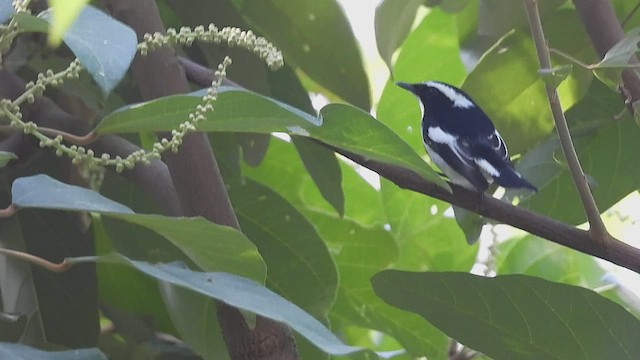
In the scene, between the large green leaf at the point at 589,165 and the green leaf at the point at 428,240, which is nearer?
the large green leaf at the point at 589,165

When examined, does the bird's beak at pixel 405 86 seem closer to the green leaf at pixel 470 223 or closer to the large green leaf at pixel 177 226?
the green leaf at pixel 470 223

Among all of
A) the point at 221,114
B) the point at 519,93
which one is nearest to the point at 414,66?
the point at 519,93

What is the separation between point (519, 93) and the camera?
0.97 m

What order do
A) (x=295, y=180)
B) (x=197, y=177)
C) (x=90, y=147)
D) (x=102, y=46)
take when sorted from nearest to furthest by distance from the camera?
(x=102, y=46), (x=197, y=177), (x=90, y=147), (x=295, y=180)

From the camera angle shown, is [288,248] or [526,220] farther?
[288,248]

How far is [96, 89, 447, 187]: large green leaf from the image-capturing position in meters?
0.54

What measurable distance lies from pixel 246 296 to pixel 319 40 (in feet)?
1.76

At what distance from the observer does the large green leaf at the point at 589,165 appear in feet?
3.12

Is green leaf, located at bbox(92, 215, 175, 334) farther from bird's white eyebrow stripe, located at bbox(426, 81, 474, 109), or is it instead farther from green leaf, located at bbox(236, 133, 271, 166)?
bird's white eyebrow stripe, located at bbox(426, 81, 474, 109)

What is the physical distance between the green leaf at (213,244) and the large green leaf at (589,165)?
458mm

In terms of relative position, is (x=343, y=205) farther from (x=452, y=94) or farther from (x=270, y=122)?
(x=270, y=122)

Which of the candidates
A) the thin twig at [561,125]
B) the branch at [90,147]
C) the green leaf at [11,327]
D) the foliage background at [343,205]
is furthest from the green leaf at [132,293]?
the thin twig at [561,125]

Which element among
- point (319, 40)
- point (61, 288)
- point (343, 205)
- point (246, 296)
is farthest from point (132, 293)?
point (246, 296)

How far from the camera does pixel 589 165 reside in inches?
38.3
